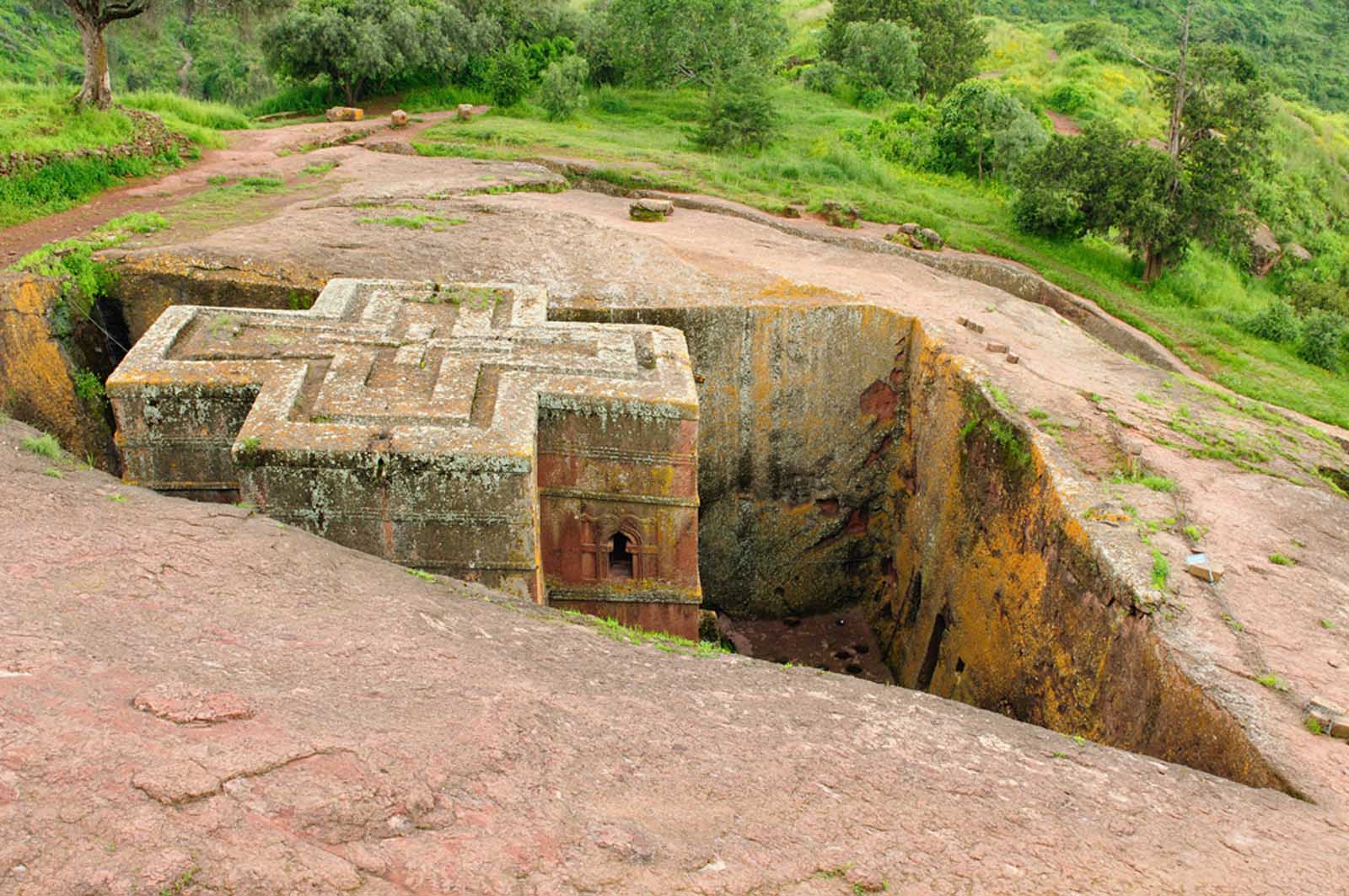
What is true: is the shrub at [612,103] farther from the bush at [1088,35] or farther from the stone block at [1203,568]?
the stone block at [1203,568]

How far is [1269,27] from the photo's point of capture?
37.2 m

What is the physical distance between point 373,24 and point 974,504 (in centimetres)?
1589

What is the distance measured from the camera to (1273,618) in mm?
5891

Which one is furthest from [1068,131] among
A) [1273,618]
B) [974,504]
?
[1273,618]

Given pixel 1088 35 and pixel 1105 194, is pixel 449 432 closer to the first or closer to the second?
pixel 1105 194

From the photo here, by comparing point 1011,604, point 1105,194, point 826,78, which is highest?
point 826,78

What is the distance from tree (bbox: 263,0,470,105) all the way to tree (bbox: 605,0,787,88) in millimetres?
4105

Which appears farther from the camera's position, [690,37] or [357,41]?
[690,37]

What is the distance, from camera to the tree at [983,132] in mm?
18797

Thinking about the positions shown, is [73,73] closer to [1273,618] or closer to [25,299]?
[25,299]

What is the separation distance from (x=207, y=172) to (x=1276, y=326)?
1528 centimetres

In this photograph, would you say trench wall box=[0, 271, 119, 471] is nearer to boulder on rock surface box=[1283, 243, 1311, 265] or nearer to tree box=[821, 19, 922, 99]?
boulder on rock surface box=[1283, 243, 1311, 265]

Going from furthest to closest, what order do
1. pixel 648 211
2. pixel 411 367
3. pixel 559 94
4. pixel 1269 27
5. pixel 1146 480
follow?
pixel 1269 27 → pixel 559 94 → pixel 648 211 → pixel 411 367 → pixel 1146 480

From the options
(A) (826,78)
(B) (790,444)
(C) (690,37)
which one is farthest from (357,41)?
(B) (790,444)
